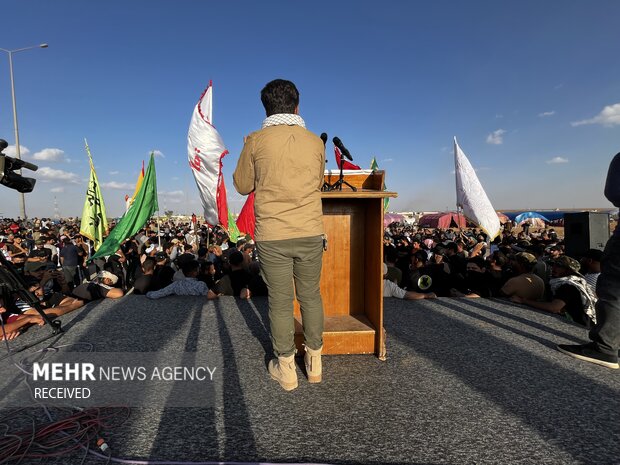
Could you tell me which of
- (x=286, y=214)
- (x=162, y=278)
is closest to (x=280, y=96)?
(x=286, y=214)

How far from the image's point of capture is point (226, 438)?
5.68 ft

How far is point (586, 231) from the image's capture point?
6.98m

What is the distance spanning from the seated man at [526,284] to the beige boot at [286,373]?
3899 mm

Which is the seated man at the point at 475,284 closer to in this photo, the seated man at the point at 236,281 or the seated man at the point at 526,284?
the seated man at the point at 526,284

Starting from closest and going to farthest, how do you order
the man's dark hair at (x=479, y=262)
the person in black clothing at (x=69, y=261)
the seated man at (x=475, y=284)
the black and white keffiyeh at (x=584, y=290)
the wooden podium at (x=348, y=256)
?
the wooden podium at (x=348, y=256) < the black and white keffiyeh at (x=584, y=290) < the seated man at (x=475, y=284) < the man's dark hair at (x=479, y=262) < the person in black clothing at (x=69, y=261)

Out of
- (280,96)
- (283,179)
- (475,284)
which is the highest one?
(280,96)

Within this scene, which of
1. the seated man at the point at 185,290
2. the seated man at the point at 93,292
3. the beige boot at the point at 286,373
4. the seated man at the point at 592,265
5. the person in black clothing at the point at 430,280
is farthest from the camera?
the person in black clothing at the point at 430,280

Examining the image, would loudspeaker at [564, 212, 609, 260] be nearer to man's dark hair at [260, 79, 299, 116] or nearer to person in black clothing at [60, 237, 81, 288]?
man's dark hair at [260, 79, 299, 116]

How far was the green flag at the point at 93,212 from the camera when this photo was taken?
7.38m

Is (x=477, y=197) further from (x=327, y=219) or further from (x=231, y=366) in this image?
(x=231, y=366)

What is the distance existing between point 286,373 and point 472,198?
267 inches

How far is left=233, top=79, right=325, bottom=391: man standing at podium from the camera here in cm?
226

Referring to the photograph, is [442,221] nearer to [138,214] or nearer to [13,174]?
[138,214]

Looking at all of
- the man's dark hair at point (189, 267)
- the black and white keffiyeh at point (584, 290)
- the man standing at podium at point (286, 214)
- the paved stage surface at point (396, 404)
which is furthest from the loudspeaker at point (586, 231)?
the man's dark hair at point (189, 267)
